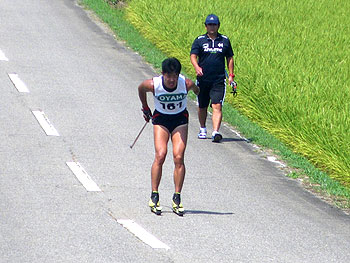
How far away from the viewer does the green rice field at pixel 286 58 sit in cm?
Result: 1432

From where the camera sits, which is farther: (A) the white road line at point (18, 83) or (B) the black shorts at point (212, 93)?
(A) the white road line at point (18, 83)

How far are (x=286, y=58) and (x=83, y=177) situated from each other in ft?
29.6

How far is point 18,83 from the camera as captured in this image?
16547 mm

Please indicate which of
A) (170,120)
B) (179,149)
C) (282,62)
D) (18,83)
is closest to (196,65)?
(18,83)

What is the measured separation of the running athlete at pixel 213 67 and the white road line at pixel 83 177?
334 cm

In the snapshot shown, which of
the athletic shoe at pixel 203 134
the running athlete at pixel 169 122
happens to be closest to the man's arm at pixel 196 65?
the athletic shoe at pixel 203 134

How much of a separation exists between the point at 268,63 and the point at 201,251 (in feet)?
34.6

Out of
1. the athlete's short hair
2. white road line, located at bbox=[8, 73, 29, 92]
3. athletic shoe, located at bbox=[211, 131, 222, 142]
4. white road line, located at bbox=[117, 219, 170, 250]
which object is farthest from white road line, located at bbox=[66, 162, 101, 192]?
white road line, located at bbox=[8, 73, 29, 92]

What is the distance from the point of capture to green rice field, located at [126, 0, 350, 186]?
47.0ft

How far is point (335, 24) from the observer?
24297mm

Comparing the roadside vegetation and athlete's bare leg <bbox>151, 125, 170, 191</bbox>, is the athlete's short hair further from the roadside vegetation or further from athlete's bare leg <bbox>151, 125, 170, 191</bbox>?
the roadside vegetation

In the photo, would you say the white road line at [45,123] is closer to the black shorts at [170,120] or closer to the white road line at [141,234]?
the black shorts at [170,120]

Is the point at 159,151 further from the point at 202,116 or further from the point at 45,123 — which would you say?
the point at 202,116

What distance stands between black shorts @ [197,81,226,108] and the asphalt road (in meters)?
0.64
